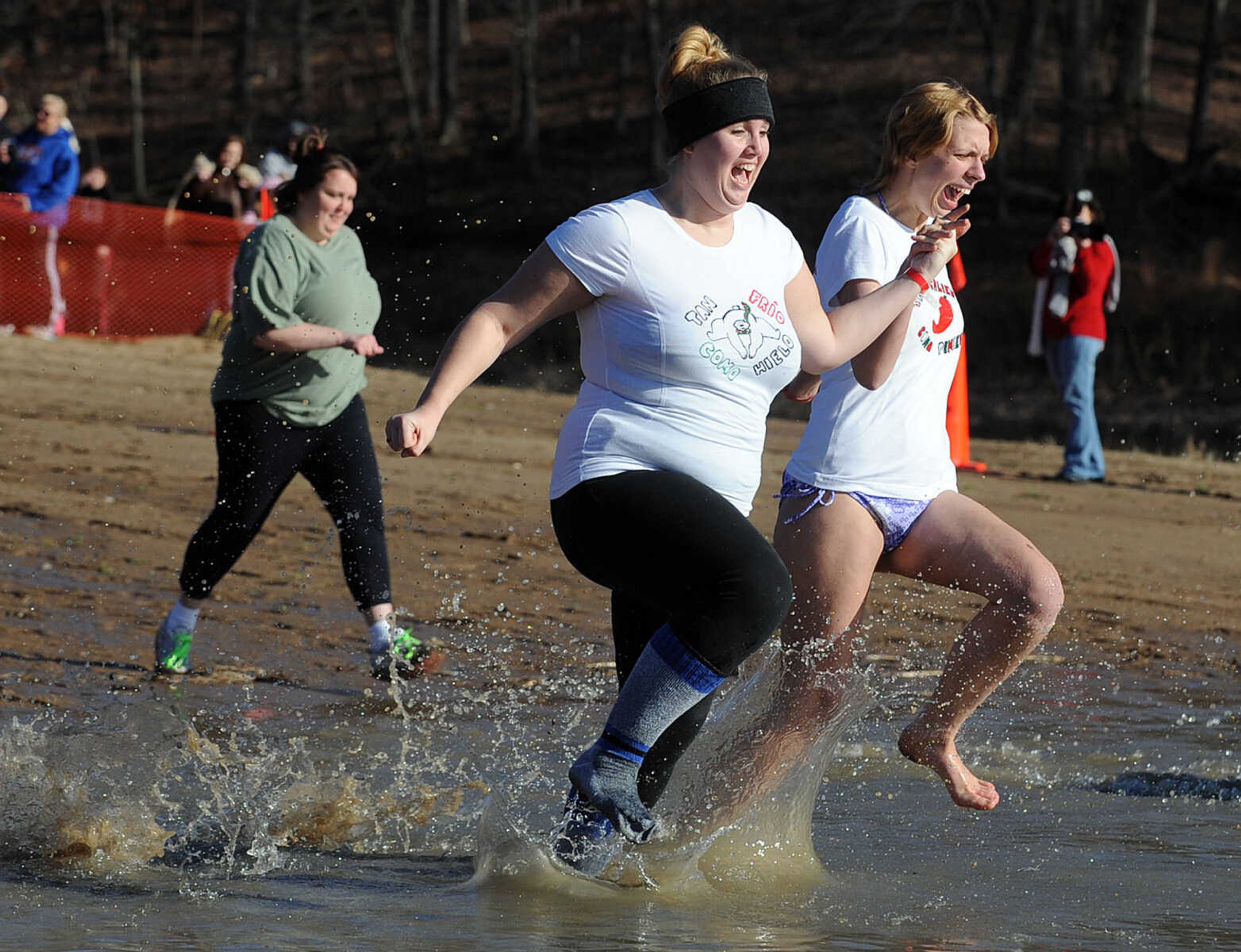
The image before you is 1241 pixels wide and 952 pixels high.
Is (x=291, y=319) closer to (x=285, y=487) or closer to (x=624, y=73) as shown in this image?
(x=285, y=487)

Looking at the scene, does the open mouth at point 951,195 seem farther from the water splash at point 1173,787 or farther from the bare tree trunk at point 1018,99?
the bare tree trunk at point 1018,99

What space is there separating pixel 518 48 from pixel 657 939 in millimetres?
38271

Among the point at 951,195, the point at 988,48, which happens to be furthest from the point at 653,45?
the point at 951,195

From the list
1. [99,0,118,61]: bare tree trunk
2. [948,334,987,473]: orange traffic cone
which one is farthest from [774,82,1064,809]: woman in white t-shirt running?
[99,0,118,61]: bare tree trunk

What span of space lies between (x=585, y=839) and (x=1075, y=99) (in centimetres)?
2507

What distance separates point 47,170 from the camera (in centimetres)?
1547

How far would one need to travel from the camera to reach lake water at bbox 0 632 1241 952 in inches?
151

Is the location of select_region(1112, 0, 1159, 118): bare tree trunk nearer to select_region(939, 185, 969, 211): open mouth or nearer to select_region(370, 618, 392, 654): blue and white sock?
select_region(370, 618, 392, 654): blue and white sock

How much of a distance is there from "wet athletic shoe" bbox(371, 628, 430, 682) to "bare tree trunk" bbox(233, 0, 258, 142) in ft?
112

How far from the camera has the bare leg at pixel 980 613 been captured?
4.26 metres

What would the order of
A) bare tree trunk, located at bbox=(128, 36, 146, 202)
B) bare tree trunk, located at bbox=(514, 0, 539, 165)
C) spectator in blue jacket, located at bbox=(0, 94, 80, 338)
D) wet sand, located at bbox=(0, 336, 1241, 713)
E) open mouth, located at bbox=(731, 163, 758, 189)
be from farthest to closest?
1. bare tree trunk, located at bbox=(128, 36, 146, 202)
2. bare tree trunk, located at bbox=(514, 0, 539, 165)
3. spectator in blue jacket, located at bbox=(0, 94, 80, 338)
4. wet sand, located at bbox=(0, 336, 1241, 713)
5. open mouth, located at bbox=(731, 163, 758, 189)

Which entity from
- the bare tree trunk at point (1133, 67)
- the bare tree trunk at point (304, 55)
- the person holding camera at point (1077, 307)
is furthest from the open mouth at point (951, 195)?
the bare tree trunk at point (304, 55)

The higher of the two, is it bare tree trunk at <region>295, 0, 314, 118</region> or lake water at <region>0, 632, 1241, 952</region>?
lake water at <region>0, 632, 1241, 952</region>

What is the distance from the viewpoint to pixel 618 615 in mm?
4074
